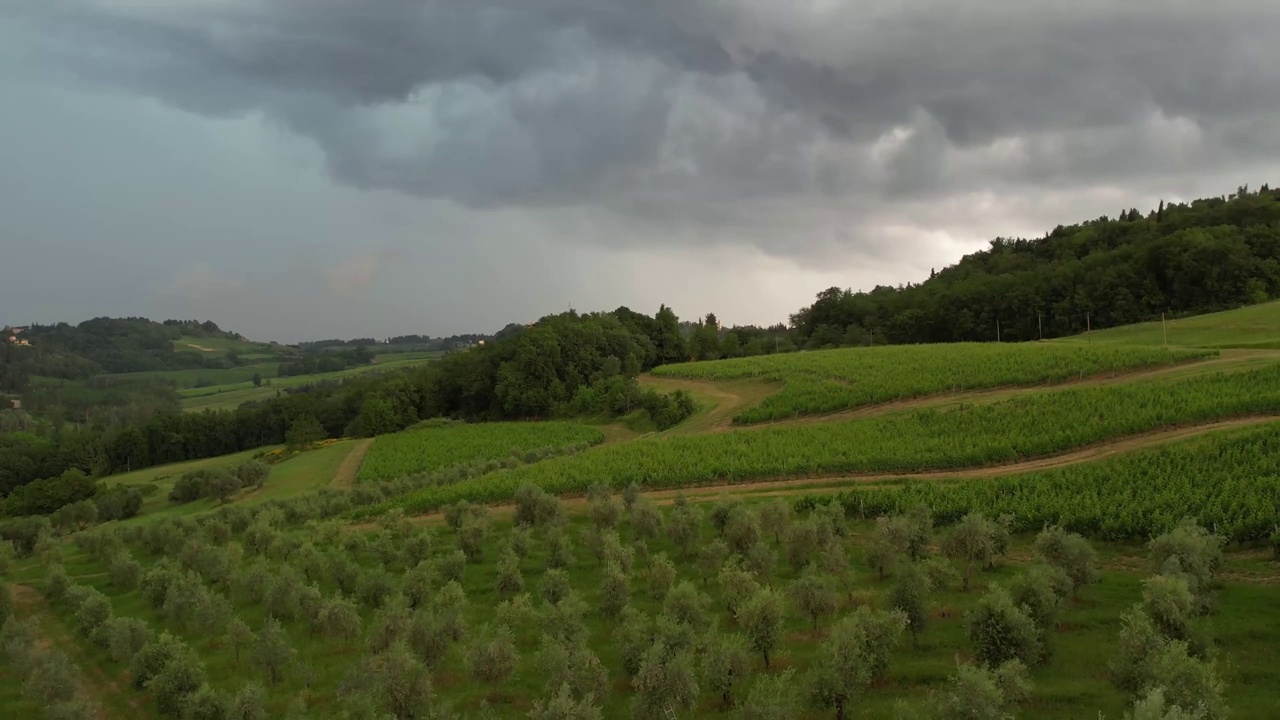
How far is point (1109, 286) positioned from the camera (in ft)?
322

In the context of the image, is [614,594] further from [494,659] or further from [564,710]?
[564,710]

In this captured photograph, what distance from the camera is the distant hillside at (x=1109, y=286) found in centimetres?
9194

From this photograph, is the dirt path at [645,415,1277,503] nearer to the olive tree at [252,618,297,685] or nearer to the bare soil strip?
the bare soil strip

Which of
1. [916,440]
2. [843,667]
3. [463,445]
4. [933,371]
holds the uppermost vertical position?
[933,371]

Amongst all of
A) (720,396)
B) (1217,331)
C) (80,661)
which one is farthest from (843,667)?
(1217,331)

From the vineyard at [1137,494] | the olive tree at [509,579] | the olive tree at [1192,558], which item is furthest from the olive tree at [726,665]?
the vineyard at [1137,494]

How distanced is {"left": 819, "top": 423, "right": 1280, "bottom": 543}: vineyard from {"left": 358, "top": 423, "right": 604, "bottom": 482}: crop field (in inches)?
1424

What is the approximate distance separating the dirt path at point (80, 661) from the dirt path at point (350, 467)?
2502cm

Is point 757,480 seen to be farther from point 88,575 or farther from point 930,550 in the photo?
point 88,575

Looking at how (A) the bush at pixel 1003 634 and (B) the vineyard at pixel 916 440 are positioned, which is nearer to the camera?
(A) the bush at pixel 1003 634

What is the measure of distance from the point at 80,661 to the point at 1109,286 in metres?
112

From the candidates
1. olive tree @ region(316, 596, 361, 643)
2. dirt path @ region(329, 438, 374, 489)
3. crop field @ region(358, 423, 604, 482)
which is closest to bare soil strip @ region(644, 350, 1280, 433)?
crop field @ region(358, 423, 604, 482)

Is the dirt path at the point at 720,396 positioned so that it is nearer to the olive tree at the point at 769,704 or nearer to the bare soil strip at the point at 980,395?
the bare soil strip at the point at 980,395

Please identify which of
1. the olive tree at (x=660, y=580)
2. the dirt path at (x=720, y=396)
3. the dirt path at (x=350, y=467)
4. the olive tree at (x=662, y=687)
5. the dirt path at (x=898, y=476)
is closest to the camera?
the olive tree at (x=662, y=687)
